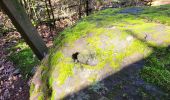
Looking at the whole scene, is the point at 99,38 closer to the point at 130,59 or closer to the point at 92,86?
the point at 130,59

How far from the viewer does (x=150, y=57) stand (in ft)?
7.41

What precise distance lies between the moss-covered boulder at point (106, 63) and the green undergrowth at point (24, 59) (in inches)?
130

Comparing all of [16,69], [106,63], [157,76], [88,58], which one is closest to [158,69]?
[157,76]

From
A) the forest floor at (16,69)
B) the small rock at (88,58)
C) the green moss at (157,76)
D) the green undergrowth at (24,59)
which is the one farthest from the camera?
the green undergrowth at (24,59)

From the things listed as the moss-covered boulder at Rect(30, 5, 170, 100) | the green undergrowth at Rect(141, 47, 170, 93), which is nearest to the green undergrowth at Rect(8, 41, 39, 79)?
the moss-covered boulder at Rect(30, 5, 170, 100)

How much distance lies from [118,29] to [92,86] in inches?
31.9

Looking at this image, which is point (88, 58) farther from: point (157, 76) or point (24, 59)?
point (24, 59)

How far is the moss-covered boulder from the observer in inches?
81.7

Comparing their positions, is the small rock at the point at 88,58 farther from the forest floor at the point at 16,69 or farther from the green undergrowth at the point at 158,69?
the forest floor at the point at 16,69

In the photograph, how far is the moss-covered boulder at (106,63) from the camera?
6.81 feet

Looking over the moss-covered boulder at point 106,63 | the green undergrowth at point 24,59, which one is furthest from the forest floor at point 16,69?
the moss-covered boulder at point 106,63

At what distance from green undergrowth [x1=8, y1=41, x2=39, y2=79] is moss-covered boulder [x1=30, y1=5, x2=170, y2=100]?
130 inches

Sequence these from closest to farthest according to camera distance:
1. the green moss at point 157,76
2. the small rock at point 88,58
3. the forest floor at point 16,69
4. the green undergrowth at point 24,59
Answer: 1. the green moss at point 157,76
2. the small rock at point 88,58
3. the forest floor at point 16,69
4. the green undergrowth at point 24,59

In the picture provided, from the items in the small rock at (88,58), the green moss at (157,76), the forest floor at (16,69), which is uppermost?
the small rock at (88,58)
